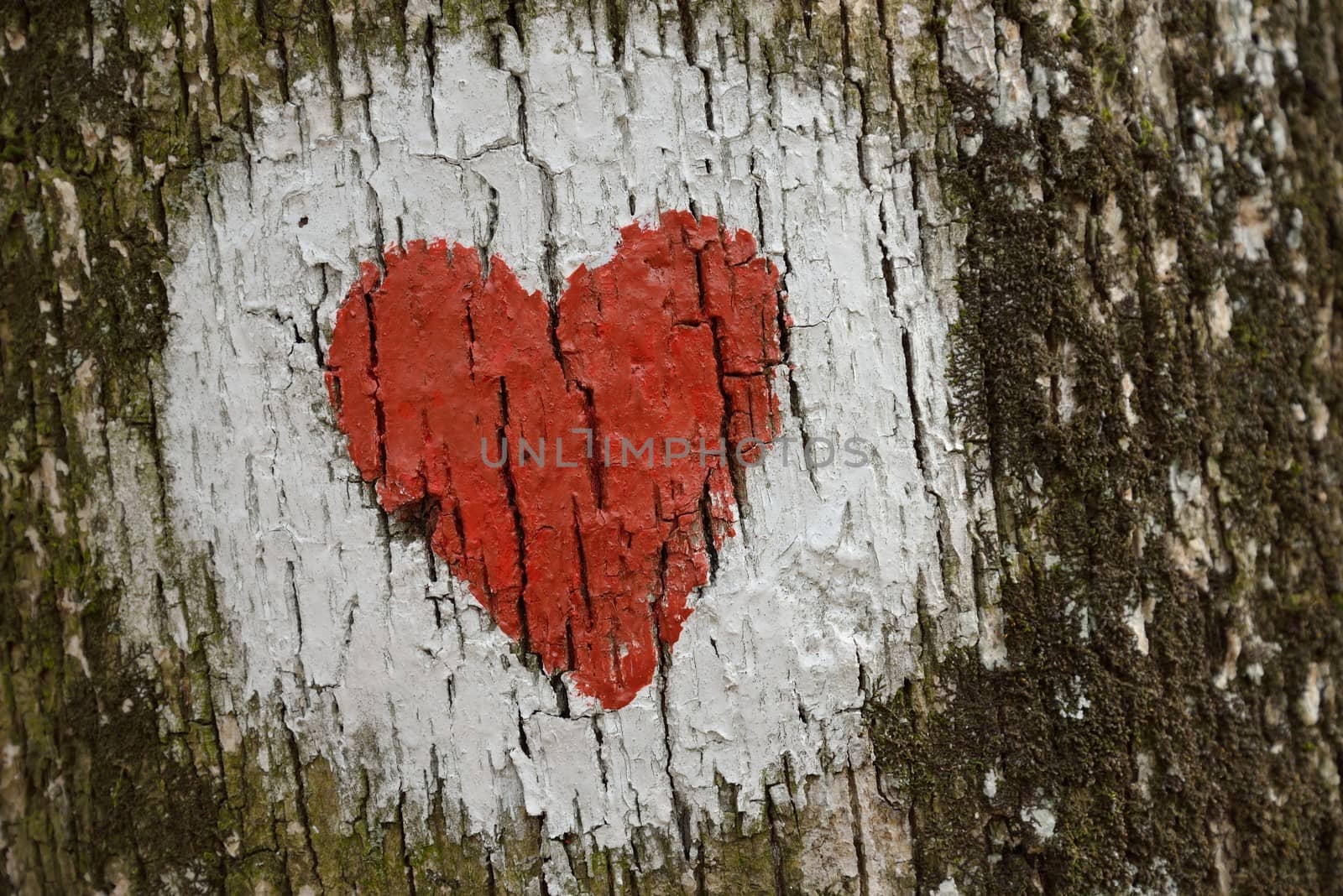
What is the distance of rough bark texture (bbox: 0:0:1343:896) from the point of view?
1.33m

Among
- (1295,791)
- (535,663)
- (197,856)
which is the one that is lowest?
(1295,791)

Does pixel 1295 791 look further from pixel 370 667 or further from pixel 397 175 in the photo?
pixel 397 175

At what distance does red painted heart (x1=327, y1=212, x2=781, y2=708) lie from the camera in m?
1.30

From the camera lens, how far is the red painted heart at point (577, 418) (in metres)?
1.30

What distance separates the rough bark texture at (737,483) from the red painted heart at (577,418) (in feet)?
0.15

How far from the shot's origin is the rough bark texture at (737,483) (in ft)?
4.37

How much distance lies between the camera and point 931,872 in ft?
4.61

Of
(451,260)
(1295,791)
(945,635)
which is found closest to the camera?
(451,260)

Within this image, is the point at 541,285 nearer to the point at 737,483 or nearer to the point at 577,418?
the point at 577,418

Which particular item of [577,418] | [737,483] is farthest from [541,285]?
[737,483]

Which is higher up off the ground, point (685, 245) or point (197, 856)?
point (685, 245)

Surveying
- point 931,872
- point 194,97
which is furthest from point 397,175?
point 931,872

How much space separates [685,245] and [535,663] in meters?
0.64

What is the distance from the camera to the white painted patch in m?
1.31
